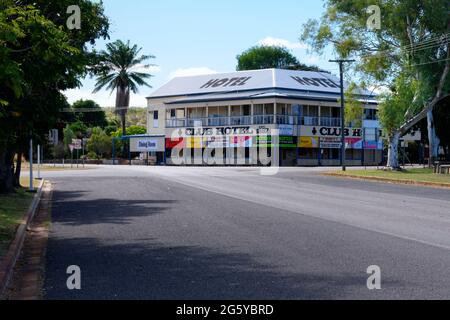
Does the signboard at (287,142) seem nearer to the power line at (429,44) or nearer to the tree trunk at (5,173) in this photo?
the power line at (429,44)

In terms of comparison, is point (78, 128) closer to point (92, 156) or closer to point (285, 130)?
point (92, 156)

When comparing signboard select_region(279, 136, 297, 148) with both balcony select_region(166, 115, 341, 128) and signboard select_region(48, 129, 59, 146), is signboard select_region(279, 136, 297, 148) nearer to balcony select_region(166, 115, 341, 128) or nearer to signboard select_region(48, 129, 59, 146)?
balcony select_region(166, 115, 341, 128)

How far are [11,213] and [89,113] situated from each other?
9504 cm

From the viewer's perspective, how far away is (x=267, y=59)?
102 m

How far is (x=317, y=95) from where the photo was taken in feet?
232

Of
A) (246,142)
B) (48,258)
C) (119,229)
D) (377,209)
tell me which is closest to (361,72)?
(246,142)

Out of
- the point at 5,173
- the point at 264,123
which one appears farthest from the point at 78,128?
the point at 5,173

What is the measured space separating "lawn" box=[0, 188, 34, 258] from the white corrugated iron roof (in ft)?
158

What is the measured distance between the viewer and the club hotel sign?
67.9 m

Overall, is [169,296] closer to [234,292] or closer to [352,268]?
[234,292]
